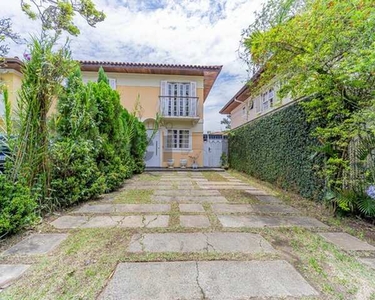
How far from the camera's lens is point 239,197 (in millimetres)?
5418

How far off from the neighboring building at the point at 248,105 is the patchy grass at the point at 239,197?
3.41 metres

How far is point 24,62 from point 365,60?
4.93 metres

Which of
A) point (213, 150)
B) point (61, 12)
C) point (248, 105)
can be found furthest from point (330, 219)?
point (213, 150)

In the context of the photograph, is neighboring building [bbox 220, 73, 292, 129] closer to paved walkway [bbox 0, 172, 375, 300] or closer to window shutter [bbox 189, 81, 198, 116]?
window shutter [bbox 189, 81, 198, 116]

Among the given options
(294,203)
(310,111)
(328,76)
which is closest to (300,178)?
(294,203)

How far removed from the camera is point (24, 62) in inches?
139

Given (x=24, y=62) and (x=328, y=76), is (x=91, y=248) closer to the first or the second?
(x=24, y=62)

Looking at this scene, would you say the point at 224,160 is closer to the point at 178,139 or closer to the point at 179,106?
the point at 178,139

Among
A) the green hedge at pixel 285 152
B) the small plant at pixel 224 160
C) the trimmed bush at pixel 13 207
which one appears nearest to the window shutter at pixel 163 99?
the small plant at pixel 224 160

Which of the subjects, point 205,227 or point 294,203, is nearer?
point 205,227

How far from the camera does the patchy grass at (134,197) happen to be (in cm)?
489

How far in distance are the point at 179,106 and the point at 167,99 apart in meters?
0.81

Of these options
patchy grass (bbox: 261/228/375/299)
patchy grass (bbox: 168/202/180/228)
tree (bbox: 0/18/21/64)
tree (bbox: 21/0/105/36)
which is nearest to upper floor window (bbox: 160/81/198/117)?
tree (bbox: 0/18/21/64)

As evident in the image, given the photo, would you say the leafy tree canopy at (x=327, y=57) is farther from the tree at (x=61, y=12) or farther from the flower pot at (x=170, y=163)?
the flower pot at (x=170, y=163)
